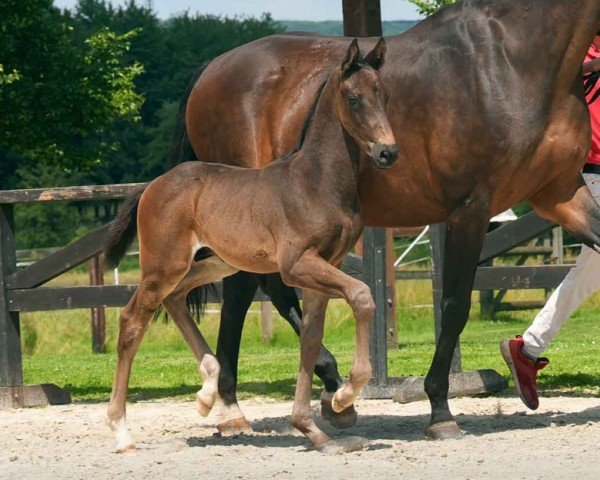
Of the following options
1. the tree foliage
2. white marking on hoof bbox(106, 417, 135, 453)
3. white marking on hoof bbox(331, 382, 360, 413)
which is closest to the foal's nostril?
white marking on hoof bbox(331, 382, 360, 413)

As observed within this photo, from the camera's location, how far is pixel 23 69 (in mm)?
22938

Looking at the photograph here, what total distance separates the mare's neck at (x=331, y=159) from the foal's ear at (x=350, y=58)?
0.42 ft

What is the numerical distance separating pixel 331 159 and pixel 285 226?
1.26 feet

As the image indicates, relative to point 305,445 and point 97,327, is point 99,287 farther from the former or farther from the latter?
point 97,327

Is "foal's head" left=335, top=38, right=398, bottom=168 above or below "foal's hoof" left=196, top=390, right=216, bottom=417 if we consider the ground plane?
above

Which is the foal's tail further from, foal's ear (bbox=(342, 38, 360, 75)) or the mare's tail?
foal's ear (bbox=(342, 38, 360, 75))

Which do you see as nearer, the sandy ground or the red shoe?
the sandy ground

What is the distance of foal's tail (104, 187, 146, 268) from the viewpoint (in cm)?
655

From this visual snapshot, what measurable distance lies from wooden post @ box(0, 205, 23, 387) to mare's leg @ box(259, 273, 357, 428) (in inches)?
80.3

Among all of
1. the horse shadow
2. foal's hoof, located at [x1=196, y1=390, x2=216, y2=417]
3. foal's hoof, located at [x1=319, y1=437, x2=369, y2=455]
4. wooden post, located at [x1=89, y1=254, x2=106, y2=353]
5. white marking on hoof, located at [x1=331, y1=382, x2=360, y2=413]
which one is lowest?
wooden post, located at [x1=89, y1=254, x2=106, y2=353]

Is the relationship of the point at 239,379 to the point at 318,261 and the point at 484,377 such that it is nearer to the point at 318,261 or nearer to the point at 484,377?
the point at 484,377

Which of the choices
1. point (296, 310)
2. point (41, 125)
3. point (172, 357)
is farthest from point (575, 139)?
point (41, 125)

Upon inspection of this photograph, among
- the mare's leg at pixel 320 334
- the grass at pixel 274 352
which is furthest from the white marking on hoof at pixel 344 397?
the grass at pixel 274 352

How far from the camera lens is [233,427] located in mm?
6723
